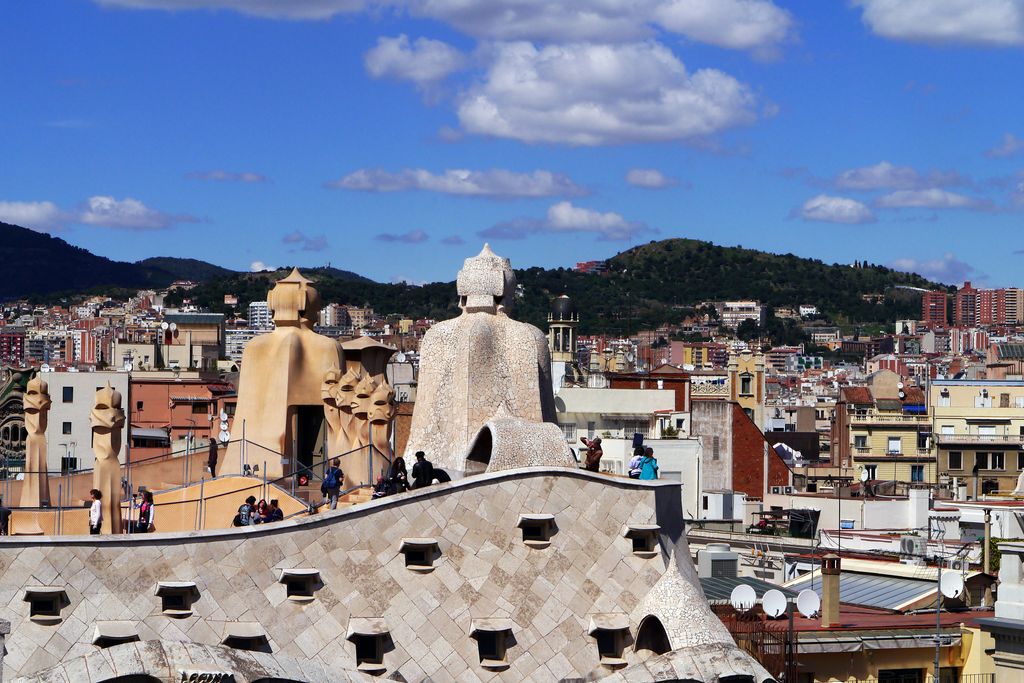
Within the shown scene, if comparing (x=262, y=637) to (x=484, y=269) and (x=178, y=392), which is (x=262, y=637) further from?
(x=178, y=392)

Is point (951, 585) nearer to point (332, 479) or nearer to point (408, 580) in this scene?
point (408, 580)

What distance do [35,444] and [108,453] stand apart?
8.14 feet

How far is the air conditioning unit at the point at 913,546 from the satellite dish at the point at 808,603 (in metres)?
10.3

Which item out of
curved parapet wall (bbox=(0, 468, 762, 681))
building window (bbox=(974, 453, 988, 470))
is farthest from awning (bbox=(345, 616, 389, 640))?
building window (bbox=(974, 453, 988, 470))

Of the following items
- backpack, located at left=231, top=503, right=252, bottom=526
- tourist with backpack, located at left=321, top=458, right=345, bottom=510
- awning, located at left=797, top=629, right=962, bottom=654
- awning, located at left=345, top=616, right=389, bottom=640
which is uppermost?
tourist with backpack, located at left=321, top=458, right=345, bottom=510

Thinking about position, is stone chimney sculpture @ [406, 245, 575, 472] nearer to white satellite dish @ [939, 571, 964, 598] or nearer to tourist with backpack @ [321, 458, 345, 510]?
tourist with backpack @ [321, 458, 345, 510]

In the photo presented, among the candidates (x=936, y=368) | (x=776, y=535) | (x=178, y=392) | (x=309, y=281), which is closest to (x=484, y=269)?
(x=309, y=281)

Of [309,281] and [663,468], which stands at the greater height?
[309,281]

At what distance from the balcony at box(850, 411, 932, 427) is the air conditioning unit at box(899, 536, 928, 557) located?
36893 mm

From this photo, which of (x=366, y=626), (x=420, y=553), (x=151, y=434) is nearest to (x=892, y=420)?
(x=151, y=434)

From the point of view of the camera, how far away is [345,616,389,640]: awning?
24.8 meters

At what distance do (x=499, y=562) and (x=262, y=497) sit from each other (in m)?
3.57

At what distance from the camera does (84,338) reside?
165 m

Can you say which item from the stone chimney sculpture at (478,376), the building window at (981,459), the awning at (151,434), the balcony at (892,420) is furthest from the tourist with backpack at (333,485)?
the balcony at (892,420)
